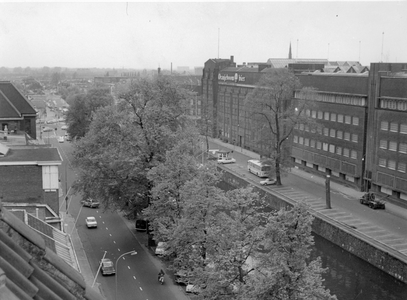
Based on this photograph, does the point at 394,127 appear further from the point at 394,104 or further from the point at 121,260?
the point at 121,260

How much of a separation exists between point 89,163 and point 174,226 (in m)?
13.1

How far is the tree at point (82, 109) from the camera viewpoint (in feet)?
225

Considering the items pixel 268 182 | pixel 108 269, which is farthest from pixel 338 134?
pixel 108 269

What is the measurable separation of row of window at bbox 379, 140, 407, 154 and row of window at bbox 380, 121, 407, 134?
3.24ft

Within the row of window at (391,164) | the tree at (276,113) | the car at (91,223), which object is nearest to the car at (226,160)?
the tree at (276,113)

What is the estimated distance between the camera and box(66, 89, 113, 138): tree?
6850cm

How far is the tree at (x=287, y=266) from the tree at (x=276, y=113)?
30.1m

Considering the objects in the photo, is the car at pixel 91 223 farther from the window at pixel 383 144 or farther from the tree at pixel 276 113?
the window at pixel 383 144

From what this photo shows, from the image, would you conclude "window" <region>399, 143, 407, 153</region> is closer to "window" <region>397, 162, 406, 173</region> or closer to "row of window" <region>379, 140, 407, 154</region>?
"row of window" <region>379, 140, 407, 154</region>

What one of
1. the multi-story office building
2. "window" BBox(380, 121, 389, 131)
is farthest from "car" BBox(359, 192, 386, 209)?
"window" BBox(380, 121, 389, 131)

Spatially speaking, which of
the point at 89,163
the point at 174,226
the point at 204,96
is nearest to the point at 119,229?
the point at 89,163

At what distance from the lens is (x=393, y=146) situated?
1647 inches

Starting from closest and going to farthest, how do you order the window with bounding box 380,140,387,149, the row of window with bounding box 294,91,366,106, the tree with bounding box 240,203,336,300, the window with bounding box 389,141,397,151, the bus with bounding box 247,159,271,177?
1. the tree with bounding box 240,203,336,300
2. the window with bounding box 389,141,397,151
3. the window with bounding box 380,140,387,149
4. the row of window with bounding box 294,91,366,106
5. the bus with bounding box 247,159,271,177

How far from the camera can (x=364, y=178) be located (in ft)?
150
